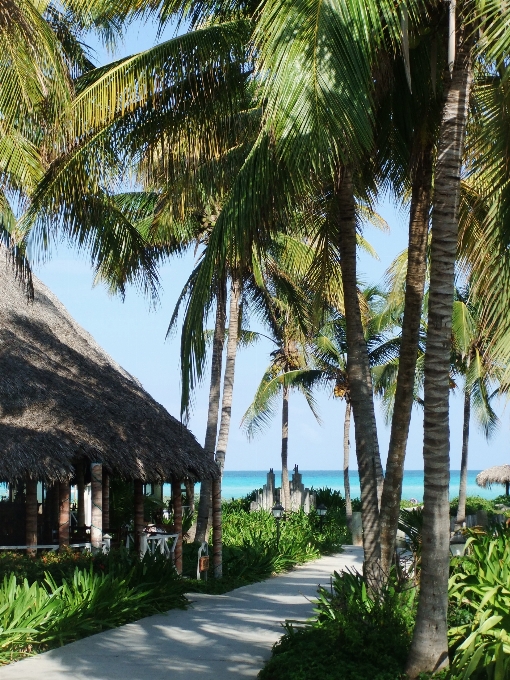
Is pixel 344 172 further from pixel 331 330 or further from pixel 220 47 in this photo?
pixel 331 330

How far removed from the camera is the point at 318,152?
7.04m

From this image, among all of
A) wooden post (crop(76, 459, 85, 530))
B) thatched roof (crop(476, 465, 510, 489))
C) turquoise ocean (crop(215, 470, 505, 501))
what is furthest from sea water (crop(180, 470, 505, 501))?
wooden post (crop(76, 459, 85, 530))

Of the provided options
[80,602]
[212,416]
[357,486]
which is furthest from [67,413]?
[357,486]

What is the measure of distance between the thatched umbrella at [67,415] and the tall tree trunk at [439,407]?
21.8 ft

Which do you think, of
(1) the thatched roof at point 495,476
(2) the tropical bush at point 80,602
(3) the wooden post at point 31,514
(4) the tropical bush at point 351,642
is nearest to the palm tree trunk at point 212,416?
(3) the wooden post at point 31,514

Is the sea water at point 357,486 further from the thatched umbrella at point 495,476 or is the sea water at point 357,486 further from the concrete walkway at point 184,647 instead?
the concrete walkway at point 184,647

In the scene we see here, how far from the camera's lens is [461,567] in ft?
29.9

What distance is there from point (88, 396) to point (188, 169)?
17.9 ft

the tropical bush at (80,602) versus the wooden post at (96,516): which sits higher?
the wooden post at (96,516)

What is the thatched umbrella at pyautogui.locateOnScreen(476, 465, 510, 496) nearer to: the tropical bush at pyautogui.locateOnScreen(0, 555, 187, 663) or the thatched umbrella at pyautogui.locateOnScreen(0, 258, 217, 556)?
the thatched umbrella at pyautogui.locateOnScreen(0, 258, 217, 556)

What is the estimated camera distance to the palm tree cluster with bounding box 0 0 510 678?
22.6ft

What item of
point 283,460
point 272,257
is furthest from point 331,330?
point 272,257

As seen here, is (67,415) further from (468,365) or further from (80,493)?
(468,365)

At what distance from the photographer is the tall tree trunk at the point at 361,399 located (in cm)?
909
